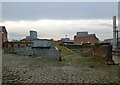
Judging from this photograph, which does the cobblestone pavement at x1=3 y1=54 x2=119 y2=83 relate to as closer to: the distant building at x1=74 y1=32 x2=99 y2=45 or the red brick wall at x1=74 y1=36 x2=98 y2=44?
the distant building at x1=74 y1=32 x2=99 y2=45

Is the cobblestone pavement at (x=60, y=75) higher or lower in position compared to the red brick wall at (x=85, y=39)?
lower

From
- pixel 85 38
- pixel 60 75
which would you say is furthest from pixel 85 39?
pixel 60 75

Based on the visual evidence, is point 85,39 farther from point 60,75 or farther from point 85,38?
point 60,75

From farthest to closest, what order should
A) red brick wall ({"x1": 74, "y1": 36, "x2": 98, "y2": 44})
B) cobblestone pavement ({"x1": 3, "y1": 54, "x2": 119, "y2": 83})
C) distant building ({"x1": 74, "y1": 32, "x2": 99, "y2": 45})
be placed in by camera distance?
1. distant building ({"x1": 74, "y1": 32, "x2": 99, "y2": 45})
2. red brick wall ({"x1": 74, "y1": 36, "x2": 98, "y2": 44})
3. cobblestone pavement ({"x1": 3, "y1": 54, "x2": 119, "y2": 83})

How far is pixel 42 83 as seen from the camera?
7.89 metres

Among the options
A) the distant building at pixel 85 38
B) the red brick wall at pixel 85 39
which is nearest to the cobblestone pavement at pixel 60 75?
the distant building at pixel 85 38

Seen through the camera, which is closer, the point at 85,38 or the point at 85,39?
the point at 85,39

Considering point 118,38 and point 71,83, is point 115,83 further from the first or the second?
point 118,38

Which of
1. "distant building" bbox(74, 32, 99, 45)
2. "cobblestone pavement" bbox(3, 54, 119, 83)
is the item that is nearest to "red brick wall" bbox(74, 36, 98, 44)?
"distant building" bbox(74, 32, 99, 45)

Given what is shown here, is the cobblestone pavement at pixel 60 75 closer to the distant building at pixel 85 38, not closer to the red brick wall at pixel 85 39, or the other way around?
the distant building at pixel 85 38

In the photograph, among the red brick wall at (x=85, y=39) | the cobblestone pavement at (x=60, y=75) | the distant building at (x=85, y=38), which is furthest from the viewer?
the distant building at (x=85, y=38)

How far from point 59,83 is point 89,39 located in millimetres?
80975

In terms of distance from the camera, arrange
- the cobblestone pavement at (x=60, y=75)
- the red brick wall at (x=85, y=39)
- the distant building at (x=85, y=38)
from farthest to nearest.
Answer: the distant building at (x=85, y=38) < the red brick wall at (x=85, y=39) < the cobblestone pavement at (x=60, y=75)

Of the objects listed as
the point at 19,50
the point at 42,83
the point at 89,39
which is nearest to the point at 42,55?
the point at 19,50
